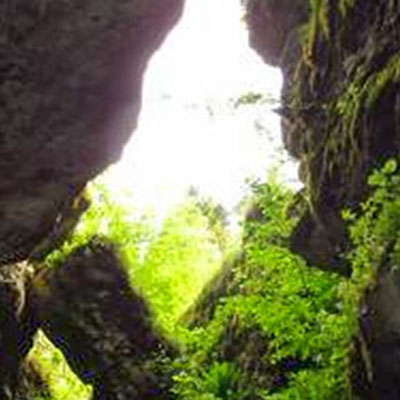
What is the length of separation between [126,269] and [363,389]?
319 inches

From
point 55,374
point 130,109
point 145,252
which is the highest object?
point 145,252

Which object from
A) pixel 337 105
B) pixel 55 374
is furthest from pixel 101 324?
pixel 337 105

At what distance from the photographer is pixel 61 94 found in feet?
33.8

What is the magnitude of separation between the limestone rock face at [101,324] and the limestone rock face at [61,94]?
4.53m

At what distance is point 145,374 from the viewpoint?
1516 cm

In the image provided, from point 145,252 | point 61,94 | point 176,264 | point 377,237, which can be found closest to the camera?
point 377,237

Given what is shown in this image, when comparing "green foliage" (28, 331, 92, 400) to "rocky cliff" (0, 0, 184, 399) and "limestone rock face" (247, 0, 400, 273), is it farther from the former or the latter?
"rocky cliff" (0, 0, 184, 399)

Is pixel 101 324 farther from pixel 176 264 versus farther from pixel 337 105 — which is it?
pixel 176 264

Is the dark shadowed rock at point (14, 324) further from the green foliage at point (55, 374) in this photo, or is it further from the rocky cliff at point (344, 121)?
the rocky cliff at point (344, 121)

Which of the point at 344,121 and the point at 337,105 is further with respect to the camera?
the point at 337,105

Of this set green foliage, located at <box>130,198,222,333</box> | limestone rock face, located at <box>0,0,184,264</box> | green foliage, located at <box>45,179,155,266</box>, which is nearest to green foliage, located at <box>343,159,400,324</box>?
limestone rock face, located at <box>0,0,184,264</box>

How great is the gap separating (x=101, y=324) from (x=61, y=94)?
622 centimetres

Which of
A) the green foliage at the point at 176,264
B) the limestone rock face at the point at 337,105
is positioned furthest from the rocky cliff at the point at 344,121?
the green foliage at the point at 176,264

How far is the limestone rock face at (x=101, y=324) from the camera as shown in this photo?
1517cm
